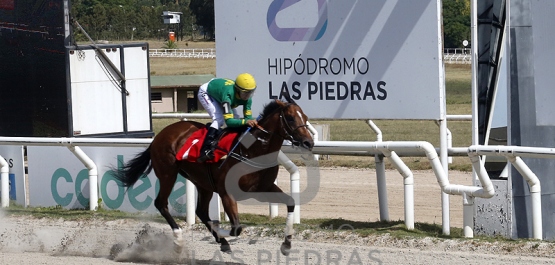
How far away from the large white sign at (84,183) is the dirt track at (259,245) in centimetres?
38

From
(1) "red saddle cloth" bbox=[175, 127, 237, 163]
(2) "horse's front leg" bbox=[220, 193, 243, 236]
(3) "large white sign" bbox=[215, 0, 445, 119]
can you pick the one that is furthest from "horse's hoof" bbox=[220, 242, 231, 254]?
(3) "large white sign" bbox=[215, 0, 445, 119]

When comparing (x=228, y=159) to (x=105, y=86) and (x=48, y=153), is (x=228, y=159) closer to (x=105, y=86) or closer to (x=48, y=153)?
(x=48, y=153)

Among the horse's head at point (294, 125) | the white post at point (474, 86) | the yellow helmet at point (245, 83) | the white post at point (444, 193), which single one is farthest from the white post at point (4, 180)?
the white post at point (474, 86)

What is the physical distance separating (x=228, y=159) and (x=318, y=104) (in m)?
1.66

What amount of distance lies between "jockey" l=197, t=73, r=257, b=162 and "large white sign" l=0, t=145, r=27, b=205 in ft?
11.6

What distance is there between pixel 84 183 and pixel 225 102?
3.22m

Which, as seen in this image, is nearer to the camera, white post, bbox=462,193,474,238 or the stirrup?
the stirrup

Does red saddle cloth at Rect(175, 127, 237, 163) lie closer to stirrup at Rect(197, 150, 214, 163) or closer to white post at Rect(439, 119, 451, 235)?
stirrup at Rect(197, 150, 214, 163)

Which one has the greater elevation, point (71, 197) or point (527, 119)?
point (527, 119)

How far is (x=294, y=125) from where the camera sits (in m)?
6.24

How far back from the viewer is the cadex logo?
789cm

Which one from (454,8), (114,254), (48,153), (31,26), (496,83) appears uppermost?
(454,8)

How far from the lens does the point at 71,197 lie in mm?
9438

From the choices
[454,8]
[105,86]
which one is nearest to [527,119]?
[105,86]
